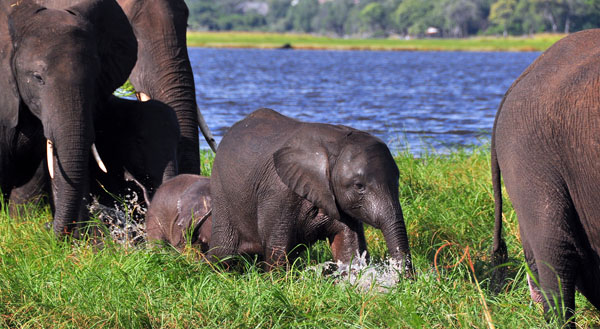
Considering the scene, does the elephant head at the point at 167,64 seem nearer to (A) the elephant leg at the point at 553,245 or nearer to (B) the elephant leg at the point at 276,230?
(B) the elephant leg at the point at 276,230

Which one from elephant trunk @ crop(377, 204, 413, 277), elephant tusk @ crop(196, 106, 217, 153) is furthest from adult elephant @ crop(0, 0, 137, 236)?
elephant trunk @ crop(377, 204, 413, 277)

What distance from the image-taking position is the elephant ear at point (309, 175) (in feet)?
15.3

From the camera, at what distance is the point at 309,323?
4.00 metres

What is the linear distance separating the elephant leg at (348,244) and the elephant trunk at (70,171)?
1753 mm

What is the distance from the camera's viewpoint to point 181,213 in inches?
222

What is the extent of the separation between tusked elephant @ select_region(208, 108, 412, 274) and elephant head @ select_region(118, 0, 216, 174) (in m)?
1.95

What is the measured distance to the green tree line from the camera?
88.7m

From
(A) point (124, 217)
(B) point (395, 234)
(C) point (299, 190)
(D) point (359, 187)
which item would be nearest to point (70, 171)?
(A) point (124, 217)

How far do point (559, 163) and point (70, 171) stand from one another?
10.4 feet

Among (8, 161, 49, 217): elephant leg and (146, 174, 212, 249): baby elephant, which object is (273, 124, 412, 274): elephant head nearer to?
(146, 174, 212, 249): baby elephant

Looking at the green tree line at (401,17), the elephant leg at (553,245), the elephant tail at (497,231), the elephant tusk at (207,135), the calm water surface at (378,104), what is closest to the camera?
the elephant leg at (553,245)

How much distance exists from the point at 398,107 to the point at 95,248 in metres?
17.0

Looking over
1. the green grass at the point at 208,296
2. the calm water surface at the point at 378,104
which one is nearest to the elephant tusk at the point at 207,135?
the green grass at the point at 208,296

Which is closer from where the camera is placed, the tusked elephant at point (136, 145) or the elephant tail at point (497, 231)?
the elephant tail at point (497, 231)
